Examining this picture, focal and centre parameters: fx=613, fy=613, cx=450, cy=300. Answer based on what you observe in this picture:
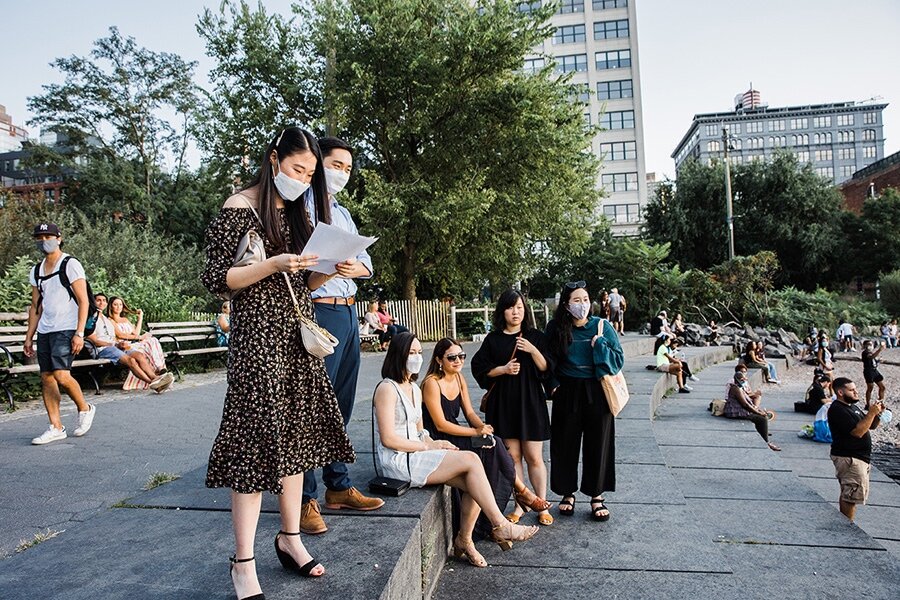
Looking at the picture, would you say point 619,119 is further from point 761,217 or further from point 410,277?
point 410,277

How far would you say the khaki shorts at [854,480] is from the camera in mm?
6523

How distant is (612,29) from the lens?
5600 centimetres

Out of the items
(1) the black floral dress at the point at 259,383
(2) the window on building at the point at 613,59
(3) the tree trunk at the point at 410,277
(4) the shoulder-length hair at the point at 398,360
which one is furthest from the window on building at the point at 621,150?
(1) the black floral dress at the point at 259,383

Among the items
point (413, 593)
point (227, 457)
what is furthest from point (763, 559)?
point (227, 457)

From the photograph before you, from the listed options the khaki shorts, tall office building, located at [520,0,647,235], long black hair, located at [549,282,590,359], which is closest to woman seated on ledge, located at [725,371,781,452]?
the khaki shorts

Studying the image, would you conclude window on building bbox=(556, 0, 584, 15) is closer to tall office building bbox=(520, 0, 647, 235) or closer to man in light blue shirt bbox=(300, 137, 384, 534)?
tall office building bbox=(520, 0, 647, 235)

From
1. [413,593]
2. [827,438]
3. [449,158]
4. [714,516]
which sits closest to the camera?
[413,593]

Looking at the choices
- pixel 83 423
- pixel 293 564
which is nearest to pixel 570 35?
pixel 83 423

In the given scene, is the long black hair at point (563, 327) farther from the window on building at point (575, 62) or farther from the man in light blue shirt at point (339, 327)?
the window on building at point (575, 62)

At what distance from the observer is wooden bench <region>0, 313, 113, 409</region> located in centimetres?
753

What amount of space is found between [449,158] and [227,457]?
1868 cm

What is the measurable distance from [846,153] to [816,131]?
7.18 m

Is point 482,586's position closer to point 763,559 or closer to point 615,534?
point 615,534

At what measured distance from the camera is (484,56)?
18641 mm
